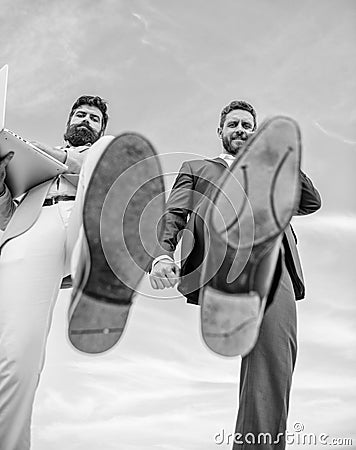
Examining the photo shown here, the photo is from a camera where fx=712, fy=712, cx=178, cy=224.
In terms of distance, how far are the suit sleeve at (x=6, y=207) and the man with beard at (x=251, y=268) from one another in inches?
19.1

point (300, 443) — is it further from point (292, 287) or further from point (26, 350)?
point (26, 350)

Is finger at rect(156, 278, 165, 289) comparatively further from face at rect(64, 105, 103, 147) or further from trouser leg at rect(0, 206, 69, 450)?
face at rect(64, 105, 103, 147)

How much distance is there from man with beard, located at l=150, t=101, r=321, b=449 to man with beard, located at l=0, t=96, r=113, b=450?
11.5 inches

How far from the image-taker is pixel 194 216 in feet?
7.13

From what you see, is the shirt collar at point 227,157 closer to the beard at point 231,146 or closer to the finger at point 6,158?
the beard at point 231,146

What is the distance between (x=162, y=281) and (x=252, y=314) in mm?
295

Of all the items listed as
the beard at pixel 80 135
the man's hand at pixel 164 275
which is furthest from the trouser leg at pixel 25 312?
the beard at pixel 80 135

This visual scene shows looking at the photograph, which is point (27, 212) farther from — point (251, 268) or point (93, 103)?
point (251, 268)

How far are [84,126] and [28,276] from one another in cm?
68

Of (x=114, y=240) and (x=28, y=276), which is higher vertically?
(x=114, y=240)

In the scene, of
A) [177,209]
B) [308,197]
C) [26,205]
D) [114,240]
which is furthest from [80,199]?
[308,197]

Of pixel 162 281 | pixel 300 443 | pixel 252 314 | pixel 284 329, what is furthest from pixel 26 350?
pixel 300 443

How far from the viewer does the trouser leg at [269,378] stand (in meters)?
2.02

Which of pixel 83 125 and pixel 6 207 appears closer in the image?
pixel 6 207
